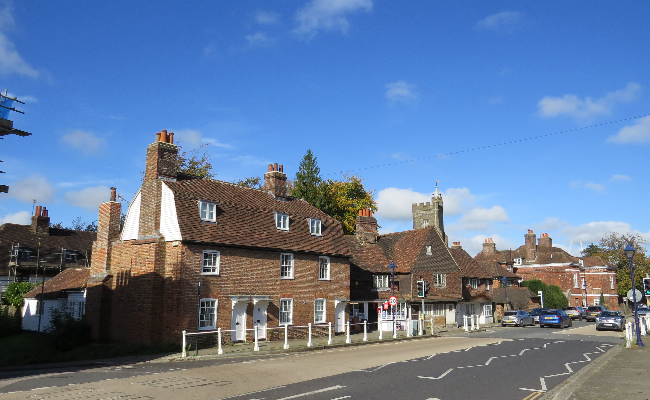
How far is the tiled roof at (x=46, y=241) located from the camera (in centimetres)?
4659

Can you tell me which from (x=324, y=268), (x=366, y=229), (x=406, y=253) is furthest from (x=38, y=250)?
(x=406, y=253)

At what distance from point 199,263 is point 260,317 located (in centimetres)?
507

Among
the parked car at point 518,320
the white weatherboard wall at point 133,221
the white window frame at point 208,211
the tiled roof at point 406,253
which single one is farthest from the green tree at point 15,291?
Result: the parked car at point 518,320

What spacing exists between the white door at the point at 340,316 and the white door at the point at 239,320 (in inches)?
313

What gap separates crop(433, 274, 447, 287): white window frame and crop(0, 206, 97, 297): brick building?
31586mm

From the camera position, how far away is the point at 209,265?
1045 inches

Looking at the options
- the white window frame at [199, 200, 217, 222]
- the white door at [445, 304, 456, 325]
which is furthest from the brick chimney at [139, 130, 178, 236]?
the white door at [445, 304, 456, 325]

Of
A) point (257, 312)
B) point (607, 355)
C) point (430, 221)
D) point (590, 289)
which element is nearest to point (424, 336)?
point (257, 312)

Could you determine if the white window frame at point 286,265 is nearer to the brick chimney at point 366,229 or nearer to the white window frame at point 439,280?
the brick chimney at point 366,229

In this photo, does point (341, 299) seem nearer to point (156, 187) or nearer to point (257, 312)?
point (257, 312)

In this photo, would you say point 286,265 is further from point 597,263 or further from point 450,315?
point 597,263

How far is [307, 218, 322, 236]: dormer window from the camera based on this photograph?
33.8m

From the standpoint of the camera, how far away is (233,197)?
99.9ft

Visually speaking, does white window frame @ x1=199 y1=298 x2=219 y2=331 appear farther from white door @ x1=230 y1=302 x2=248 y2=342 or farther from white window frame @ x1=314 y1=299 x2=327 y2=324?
white window frame @ x1=314 y1=299 x2=327 y2=324
